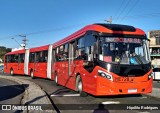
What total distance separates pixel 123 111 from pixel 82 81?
169 inches

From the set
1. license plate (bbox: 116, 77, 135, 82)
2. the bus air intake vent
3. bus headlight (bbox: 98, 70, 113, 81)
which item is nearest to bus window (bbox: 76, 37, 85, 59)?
the bus air intake vent

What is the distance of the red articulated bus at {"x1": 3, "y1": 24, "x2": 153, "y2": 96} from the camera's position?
12.0 metres

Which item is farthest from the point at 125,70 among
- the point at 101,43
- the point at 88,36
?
the point at 88,36

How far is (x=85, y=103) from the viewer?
1184cm

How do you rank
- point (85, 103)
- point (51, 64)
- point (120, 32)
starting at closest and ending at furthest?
point (85, 103)
point (120, 32)
point (51, 64)

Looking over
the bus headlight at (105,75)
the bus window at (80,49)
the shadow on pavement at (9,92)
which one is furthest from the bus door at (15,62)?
the bus headlight at (105,75)

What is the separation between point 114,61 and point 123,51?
64 centimetres

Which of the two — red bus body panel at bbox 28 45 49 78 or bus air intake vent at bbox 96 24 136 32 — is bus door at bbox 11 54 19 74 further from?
bus air intake vent at bbox 96 24 136 32

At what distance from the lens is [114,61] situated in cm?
1212

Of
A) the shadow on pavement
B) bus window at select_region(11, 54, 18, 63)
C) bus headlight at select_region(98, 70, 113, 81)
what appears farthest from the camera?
bus window at select_region(11, 54, 18, 63)

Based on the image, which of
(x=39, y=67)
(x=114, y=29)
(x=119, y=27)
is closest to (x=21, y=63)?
(x=39, y=67)

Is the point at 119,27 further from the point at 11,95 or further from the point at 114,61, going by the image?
the point at 11,95

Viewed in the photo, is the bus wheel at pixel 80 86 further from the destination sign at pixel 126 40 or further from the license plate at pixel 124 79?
the destination sign at pixel 126 40

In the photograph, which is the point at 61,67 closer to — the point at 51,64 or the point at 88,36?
the point at 51,64
